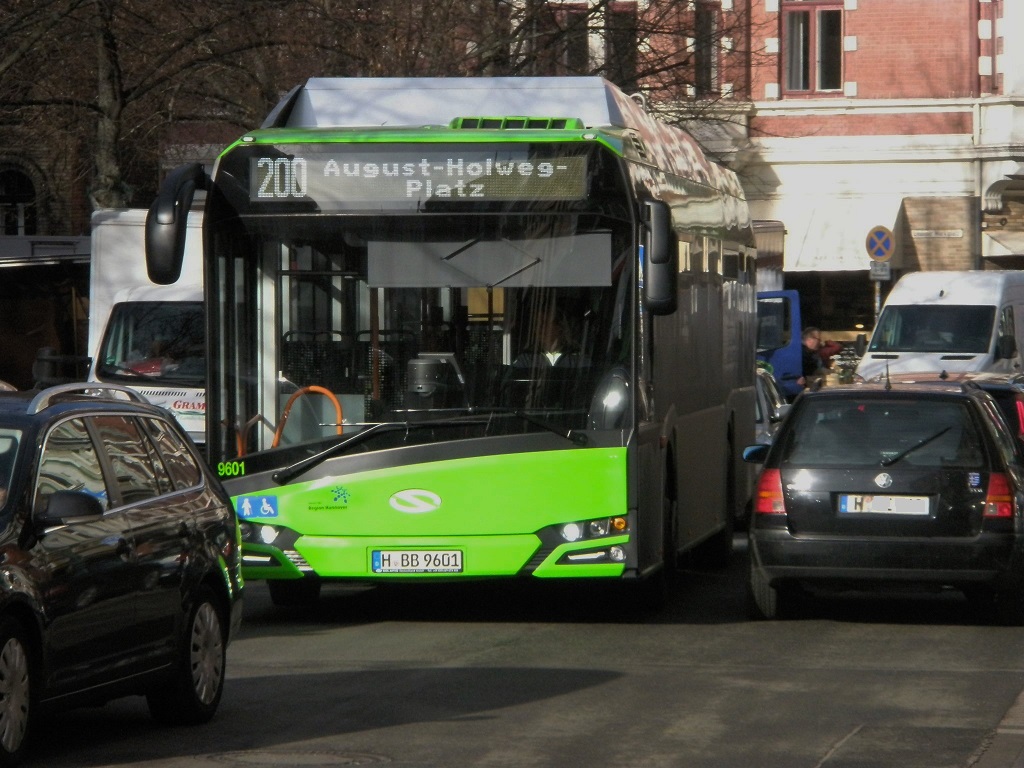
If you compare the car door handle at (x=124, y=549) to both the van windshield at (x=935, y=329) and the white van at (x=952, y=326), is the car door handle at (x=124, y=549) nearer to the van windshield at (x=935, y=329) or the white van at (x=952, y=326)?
the white van at (x=952, y=326)

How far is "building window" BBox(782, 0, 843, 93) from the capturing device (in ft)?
130

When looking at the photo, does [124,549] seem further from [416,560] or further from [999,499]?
[999,499]

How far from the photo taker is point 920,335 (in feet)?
98.4

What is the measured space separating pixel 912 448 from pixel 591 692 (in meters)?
3.46

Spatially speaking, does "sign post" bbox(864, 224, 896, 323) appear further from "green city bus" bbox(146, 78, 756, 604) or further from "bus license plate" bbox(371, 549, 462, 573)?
"bus license plate" bbox(371, 549, 462, 573)

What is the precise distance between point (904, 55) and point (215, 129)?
14.9 meters

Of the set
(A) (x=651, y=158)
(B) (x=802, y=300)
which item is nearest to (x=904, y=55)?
(B) (x=802, y=300)

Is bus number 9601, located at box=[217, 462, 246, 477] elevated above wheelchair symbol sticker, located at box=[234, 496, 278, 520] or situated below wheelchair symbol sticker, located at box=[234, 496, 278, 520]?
above

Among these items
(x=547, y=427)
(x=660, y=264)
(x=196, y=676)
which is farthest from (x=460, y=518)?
(x=196, y=676)

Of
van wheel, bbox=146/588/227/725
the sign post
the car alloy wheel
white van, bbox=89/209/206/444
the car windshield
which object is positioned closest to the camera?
the car windshield

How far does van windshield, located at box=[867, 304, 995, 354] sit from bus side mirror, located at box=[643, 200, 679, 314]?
19.0m

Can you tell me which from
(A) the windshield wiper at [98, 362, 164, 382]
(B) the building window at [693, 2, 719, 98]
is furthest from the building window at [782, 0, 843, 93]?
(A) the windshield wiper at [98, 362, 164, 382]

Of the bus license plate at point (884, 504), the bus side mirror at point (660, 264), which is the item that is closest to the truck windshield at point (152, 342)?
the bus license plate at point (884, 504)

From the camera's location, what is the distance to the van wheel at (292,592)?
13.2 m
